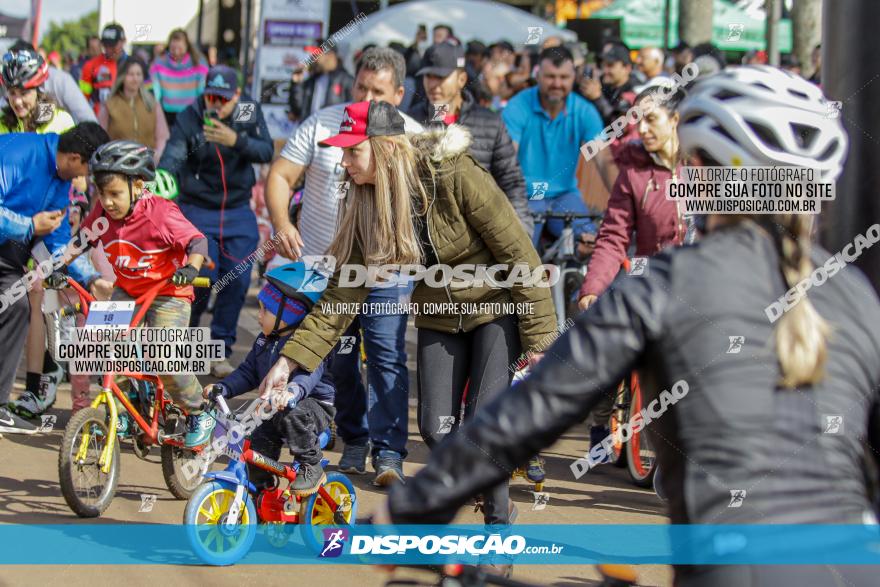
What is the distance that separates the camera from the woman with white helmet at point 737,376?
214cm

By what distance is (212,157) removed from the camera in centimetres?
992

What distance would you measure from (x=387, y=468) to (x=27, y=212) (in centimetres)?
281

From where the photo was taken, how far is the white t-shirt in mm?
7453

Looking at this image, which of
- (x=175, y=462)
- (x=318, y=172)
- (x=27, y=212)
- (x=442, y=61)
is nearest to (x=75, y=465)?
(x=175, y=462)

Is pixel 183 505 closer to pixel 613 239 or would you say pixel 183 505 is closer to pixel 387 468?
pixel 387 468

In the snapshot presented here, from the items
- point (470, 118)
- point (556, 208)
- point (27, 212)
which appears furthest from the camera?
point (556, 208)

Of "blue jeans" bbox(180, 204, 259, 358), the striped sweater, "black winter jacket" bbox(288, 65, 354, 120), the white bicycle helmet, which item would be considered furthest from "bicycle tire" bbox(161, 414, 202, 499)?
"black winter jacket" bbox(288, 65, 354, 120)

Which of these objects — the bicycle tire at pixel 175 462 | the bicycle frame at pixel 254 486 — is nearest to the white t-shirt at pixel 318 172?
the bicycle tire at pixel 175 462

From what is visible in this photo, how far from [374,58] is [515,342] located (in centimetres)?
246

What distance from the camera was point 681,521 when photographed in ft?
7.30

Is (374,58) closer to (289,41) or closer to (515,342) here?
(515,342)

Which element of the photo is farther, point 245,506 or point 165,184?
point 165,184

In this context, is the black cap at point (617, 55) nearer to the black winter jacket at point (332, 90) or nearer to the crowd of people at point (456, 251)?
the crowd of people at point (456, 251)

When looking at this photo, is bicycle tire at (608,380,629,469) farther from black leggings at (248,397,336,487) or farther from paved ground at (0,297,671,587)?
black leggings at (248,397,336,487)
